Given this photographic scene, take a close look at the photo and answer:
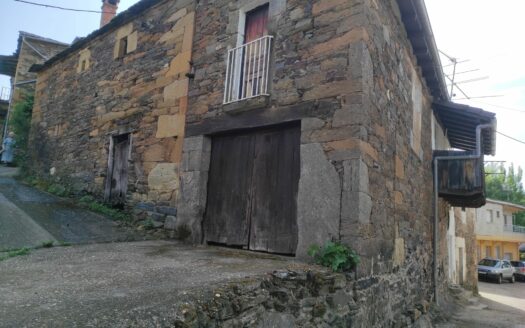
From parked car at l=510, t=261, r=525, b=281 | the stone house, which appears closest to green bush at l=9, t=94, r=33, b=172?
the stone house

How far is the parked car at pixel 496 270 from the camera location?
18062 millimetres

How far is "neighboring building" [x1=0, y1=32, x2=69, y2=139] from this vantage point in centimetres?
1333

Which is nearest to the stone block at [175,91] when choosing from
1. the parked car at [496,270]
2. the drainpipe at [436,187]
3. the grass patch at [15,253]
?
the grass patch at [15,253]

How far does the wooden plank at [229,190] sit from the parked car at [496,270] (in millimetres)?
18563

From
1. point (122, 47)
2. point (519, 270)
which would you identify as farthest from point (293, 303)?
point (519, 270)

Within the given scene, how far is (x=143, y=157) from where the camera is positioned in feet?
19.6

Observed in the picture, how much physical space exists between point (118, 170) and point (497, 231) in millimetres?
26468

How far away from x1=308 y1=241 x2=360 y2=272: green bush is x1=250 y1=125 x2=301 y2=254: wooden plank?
0.50m

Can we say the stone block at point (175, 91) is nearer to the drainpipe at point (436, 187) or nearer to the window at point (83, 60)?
the window at point (83, 60)

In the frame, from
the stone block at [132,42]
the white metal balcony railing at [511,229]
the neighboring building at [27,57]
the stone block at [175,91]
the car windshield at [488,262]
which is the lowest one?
the car windshield at [488,262]

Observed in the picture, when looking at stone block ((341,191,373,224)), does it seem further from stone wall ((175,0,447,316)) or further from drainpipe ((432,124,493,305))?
drainpipe ((432,124,493,305))

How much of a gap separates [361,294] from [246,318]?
1.65m

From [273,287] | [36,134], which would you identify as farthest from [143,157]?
[36,134]

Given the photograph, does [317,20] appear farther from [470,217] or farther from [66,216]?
[470,217]
